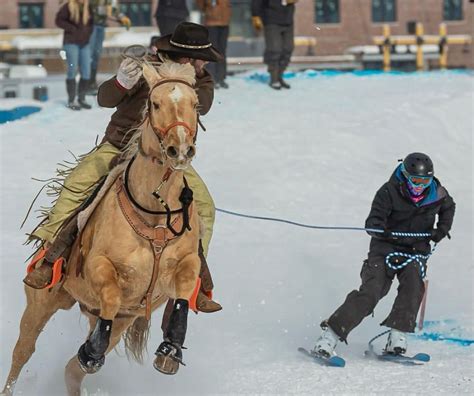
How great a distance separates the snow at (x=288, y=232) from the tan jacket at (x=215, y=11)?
39.4 inches

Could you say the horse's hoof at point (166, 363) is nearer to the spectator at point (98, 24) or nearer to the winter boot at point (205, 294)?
the winter boot at point (205, 294)

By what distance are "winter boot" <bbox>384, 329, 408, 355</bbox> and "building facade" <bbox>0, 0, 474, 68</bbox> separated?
2031 cm

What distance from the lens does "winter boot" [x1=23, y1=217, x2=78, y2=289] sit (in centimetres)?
641

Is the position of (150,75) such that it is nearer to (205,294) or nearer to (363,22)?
(205,294)

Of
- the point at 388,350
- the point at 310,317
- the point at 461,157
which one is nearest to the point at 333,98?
the point at 461,157

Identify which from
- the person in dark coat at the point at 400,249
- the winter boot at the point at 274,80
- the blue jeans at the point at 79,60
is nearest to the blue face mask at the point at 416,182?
the person in dark coat at the point at 400,249

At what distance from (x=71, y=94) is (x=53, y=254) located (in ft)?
26.8

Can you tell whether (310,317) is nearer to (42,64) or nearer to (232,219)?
(232,219)

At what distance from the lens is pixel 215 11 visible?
14.9m

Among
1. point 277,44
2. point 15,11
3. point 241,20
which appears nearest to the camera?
point 277,44

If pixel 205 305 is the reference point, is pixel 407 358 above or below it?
below

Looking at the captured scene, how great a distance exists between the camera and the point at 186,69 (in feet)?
18.5

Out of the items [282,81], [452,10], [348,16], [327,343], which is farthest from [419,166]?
[452,10]

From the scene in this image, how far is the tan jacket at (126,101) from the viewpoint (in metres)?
6.08
